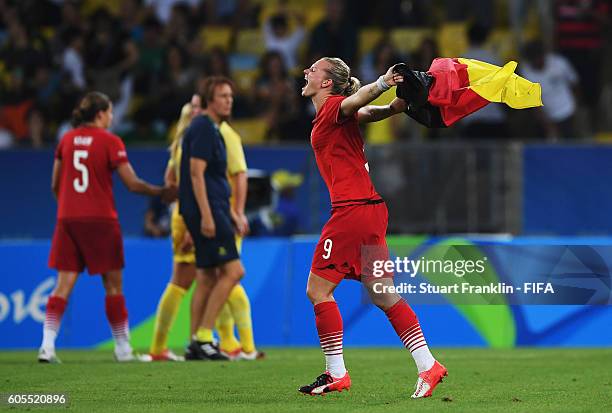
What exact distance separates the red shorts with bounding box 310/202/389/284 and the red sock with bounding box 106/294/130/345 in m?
3.62

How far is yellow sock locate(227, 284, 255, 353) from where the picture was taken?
1179 cm

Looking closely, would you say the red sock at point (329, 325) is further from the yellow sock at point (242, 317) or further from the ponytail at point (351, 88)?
the yellow sock at point (242, 317)

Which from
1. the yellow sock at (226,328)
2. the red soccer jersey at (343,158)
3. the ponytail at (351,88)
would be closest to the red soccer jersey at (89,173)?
the yellow sock at (226,328)

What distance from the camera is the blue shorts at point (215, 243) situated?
11195 mm

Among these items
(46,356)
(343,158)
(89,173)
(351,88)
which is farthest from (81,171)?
(343,158)

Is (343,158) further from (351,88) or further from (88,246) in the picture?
(88,246)

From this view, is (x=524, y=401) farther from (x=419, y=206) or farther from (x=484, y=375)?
(x=419, y=206)

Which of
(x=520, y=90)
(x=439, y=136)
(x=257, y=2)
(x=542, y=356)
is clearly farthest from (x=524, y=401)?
(x=257, y=2)

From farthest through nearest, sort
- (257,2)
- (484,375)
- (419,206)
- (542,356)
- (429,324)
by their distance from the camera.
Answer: (257,2)
(419,206)
(429,324)
(542,356)
(484,375)

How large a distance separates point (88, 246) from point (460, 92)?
4.47 metres

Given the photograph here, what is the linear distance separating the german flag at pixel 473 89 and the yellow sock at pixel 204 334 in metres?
4.10

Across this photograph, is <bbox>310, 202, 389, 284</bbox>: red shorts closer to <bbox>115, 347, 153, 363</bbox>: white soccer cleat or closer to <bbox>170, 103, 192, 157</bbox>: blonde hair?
<bbox>115, 347, 153, 363</bbox>: white soccer cleat

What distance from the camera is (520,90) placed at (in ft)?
26.1

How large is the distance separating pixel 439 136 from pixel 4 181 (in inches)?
227
